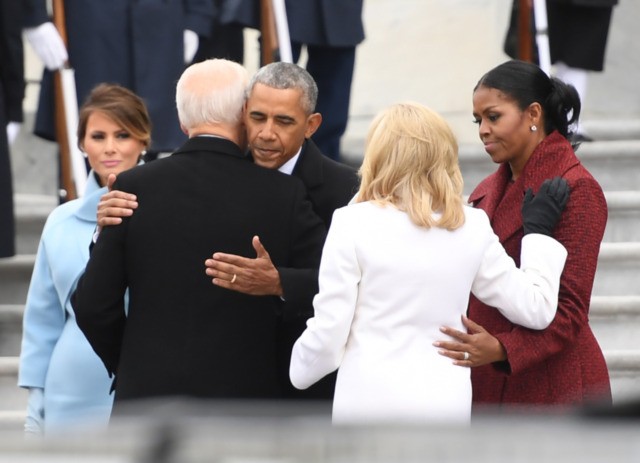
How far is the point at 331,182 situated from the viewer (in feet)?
11.2

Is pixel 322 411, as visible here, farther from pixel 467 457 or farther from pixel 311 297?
pixel 311 297

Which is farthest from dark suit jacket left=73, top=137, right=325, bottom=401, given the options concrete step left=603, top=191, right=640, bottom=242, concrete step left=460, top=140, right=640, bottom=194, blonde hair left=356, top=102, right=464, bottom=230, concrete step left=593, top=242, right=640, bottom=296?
concrete step left=460, top=140, right=640, bottom=194

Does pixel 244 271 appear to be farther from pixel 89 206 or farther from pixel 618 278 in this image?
pixel 618 278

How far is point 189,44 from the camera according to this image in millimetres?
6289

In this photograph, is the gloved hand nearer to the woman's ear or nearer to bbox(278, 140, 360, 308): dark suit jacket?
the woman's ear

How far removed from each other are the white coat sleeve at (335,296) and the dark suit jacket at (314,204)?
0.72 feet

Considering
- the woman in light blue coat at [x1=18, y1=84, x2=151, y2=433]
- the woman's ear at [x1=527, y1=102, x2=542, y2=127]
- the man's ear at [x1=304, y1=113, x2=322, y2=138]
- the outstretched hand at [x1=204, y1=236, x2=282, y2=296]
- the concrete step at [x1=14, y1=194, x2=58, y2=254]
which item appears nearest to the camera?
the outstretched hand at [x1=204, y1=236, x2=282, y2=296]

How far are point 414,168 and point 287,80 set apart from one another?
0.60 meters

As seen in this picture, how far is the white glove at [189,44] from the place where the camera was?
6.25 m

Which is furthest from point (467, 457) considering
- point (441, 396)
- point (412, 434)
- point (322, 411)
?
point (441, 396)

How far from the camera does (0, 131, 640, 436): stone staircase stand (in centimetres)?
516

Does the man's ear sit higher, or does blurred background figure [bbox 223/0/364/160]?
the man's ear

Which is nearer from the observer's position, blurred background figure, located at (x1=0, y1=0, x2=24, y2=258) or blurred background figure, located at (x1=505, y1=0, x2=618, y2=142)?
blurred background figure, located at (x1=0, y1=0, x2=24, y2=258)

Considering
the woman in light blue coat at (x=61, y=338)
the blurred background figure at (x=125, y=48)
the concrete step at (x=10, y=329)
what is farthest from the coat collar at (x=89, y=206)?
the blurred background figure at (x=125, y=48)
